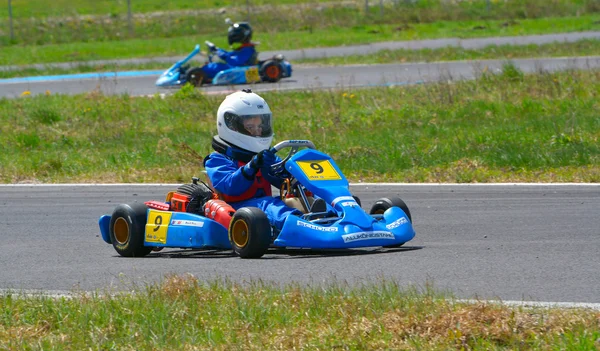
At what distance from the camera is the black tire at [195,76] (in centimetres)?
2086

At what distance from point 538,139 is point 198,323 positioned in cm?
779

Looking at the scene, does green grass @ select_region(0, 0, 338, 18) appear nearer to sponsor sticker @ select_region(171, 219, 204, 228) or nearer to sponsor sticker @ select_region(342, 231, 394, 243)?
sponsor sticker @ select_region(171, 219, 204, 228)

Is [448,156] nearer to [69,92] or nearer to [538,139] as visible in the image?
[538,139]

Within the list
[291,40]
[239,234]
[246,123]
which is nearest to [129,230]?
[239,234]

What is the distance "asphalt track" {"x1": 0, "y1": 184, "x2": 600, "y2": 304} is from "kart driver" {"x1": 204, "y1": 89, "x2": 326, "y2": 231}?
0.46 meters

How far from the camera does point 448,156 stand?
36.9ft

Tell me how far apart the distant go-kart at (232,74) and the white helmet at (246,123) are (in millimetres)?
13292

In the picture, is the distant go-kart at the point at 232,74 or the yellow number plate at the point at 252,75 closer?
the distant go-kart at the point at 232,74

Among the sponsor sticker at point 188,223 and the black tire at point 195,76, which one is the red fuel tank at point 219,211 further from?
the black tire at point 195,76

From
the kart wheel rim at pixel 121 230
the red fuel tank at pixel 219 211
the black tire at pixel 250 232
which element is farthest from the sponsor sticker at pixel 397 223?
the kart wheel rim at pixel 121 230

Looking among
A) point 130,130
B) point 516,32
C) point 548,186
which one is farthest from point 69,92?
point 516,32

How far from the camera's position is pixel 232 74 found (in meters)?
20.8

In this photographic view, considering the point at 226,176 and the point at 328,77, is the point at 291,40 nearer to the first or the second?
the point at 328,77

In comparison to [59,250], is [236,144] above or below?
above
